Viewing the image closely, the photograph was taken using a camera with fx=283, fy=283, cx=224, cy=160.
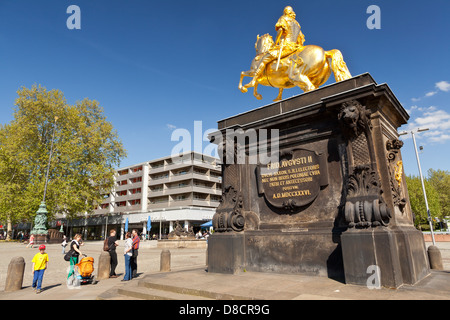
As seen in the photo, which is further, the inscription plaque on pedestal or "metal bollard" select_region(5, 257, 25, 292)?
"metal bollard" select_region(5, 257, 25, 292)

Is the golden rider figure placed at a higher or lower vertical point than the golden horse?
higher

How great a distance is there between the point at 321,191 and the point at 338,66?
156 inches

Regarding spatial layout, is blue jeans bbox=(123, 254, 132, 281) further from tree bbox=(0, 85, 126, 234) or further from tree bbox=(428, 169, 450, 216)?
tree bbox=(428, 169, 450, 216)

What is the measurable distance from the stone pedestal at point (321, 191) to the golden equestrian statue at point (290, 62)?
4.26 ft

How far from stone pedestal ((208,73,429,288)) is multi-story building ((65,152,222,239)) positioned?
51.1 metres

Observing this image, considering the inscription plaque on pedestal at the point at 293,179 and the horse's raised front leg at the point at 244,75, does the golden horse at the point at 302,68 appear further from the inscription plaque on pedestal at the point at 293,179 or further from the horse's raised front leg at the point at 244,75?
the inscription plaque on pedestal at the point at 293,179

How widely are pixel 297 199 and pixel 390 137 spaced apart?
3115mm

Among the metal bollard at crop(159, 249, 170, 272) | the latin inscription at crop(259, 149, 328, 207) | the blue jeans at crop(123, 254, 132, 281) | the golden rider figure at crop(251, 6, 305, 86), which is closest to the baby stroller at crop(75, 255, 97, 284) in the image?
the blue jeans at crop(123, 254, 132, 281)

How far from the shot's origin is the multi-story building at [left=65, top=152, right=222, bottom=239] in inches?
2414

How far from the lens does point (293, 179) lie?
26.8ft

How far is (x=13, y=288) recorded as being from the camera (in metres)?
8.66

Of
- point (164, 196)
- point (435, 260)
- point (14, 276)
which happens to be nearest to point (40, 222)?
point (14, 276)

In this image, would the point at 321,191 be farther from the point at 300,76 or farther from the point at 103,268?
the point at 103,268
